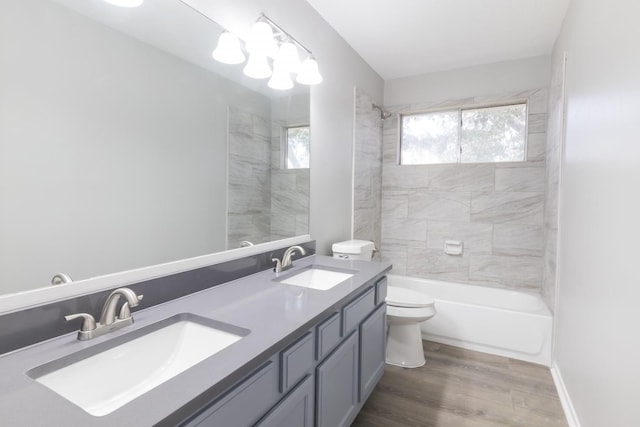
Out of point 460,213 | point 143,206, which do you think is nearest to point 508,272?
point 460,213

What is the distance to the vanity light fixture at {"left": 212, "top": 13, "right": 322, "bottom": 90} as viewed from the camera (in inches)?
65.9

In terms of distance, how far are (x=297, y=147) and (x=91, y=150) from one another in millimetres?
1317

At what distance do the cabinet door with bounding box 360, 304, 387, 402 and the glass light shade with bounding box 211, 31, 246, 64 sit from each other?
1.53 m

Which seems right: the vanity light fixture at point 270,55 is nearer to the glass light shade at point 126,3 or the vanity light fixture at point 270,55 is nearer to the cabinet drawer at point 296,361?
the glass light shade at point 126,3

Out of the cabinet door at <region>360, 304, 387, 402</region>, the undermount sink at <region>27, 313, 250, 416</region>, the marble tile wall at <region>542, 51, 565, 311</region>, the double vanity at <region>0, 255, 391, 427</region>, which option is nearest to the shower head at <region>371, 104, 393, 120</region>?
the marble tile wall at <region>542, 51, 565, 311</region>

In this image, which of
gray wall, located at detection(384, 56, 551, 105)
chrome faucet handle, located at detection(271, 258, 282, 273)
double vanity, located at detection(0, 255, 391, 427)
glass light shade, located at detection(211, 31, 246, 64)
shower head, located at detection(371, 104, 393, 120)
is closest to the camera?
double vanity, located at detection(0, 255, 391, 427)

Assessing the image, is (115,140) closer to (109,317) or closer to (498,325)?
(109,317)

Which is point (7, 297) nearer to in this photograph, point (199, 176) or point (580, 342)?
point (199, 176)

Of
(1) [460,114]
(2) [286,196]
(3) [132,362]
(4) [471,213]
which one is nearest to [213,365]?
(3) [132,362]

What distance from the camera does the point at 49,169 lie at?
3.29ft

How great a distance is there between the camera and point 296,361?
3.65ft

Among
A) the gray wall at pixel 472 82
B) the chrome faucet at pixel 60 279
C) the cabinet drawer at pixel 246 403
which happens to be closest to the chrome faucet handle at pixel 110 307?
the chrome faucet at pixel 60 279

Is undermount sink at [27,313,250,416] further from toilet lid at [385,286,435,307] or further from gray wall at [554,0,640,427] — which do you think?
toilet lid at [385,286,435,307]

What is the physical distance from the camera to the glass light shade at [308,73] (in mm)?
2090
